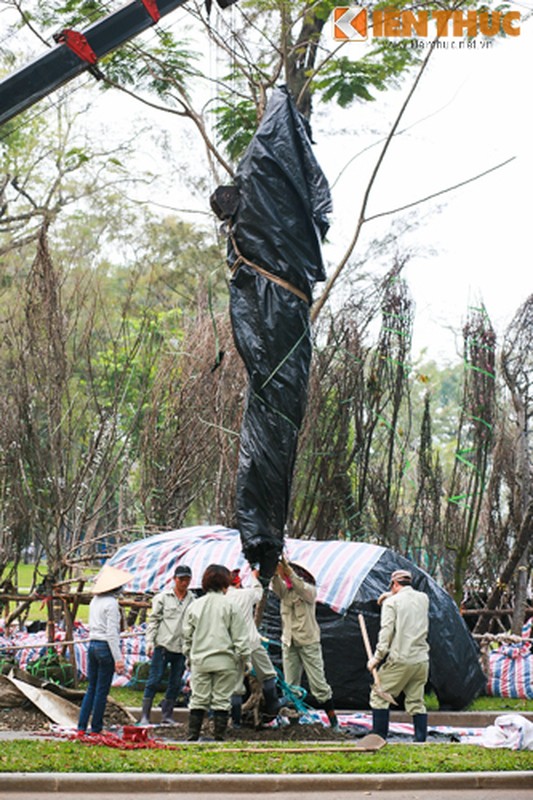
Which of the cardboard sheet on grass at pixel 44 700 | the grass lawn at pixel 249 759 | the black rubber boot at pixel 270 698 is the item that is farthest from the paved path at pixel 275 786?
the cardboard sheet on grass at pixel 44 700

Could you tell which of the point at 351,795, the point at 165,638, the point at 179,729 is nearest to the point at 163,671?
the point at 165,638

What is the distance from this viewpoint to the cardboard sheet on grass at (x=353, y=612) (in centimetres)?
1293

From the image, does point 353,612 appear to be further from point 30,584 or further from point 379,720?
point 30,584

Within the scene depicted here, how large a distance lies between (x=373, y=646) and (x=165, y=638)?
3014mm

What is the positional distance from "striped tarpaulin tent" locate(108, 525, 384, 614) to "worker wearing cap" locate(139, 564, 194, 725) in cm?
147

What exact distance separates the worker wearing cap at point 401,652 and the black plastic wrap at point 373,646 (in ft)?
9.23

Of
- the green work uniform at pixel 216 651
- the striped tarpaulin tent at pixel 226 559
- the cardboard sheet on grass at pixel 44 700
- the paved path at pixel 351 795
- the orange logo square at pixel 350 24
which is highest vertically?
the orange logo square at pixel 350 24

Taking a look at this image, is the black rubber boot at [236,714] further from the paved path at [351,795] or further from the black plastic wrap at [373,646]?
the paved path at [351,795]

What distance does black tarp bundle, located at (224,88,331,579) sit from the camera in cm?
791

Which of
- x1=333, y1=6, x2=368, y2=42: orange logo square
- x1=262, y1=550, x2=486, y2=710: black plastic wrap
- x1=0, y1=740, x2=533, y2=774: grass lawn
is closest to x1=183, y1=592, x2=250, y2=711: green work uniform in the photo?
x1=0, y1=740, x2=533, y2=774: grass lawn

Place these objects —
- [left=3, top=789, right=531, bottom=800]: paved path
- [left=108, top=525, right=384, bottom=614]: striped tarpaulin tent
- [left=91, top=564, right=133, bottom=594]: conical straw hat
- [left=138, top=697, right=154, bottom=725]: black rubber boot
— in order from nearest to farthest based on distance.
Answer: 1. [left=3, top=789, right=531, bottom=800]: paved path
2. [left=91, top=564, right=133, bottom=594]: conical straw hat
3. [left=138, top=697, right=154, bottom=725]: black rubber boot
4. [left=108, top=525, right=384, bottom=614]: striped tarpaulin tent

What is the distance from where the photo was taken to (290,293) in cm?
794

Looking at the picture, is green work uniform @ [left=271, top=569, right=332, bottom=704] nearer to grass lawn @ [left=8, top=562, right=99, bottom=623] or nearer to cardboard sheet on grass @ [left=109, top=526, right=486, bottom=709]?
cardboard sheet on grass @ [left=109, top=526, right=486, bottom=709]

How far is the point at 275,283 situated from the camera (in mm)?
7922
